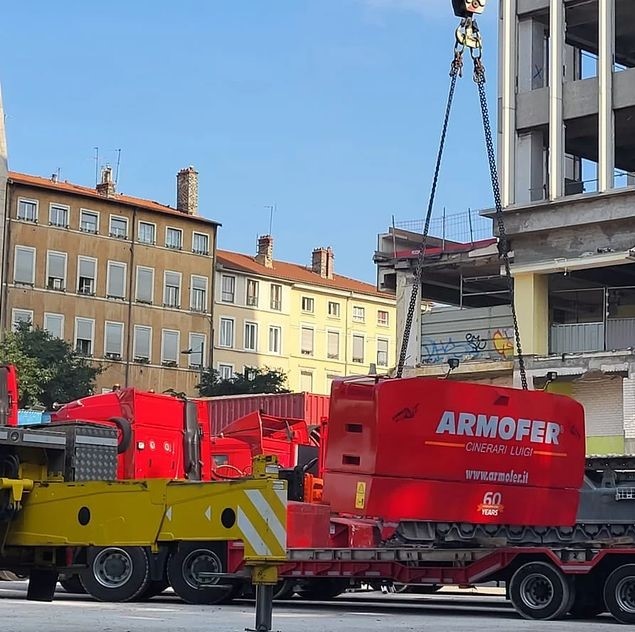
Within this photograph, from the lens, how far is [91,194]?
7619 cm

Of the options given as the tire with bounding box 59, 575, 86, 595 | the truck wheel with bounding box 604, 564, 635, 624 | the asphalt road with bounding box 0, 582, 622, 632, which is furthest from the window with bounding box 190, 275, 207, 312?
the truck wheel with bounding box 604, 564, 635, 624

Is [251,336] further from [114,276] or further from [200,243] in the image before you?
[114,276]

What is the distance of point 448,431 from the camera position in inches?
747

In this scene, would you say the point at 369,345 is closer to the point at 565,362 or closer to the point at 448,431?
the point at 565,362

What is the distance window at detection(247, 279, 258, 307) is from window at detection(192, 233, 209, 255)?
6.48 m

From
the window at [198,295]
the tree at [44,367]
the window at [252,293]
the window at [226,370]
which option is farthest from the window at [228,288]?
the tree at [44,367]

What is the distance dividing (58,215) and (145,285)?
6979 millimetres

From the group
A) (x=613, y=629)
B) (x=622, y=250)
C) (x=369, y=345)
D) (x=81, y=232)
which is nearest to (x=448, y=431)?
(x=613, y=629)

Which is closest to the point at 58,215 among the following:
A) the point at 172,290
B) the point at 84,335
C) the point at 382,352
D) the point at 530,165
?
the point at 84,335

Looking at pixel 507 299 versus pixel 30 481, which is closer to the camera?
pixel 30 481

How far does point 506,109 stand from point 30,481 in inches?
1151

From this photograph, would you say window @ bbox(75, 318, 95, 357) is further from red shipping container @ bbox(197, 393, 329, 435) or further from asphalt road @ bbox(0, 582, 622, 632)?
asphalt road @ bbox(0, 582, 622, 632)

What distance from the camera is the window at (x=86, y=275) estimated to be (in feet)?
247

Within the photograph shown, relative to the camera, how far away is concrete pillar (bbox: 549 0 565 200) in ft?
125
